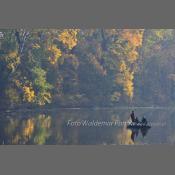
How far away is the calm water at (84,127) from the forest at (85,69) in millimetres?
129

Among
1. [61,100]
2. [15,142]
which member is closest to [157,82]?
[61,100]

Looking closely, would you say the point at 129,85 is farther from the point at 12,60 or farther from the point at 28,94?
the point at 12,60

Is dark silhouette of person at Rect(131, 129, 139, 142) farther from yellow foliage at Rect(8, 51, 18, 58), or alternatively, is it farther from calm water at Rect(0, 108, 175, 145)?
yellow foliage at Rect(8, 51, 18, 58)

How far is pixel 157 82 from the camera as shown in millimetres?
11430

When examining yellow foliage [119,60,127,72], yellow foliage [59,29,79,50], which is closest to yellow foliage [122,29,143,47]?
yellow foliage [119,60,127,72]

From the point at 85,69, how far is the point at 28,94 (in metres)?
0.88

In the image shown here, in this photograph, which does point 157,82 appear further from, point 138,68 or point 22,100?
point 22,100

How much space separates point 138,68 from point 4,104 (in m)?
1.96

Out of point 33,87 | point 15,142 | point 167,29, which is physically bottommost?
point 15,142

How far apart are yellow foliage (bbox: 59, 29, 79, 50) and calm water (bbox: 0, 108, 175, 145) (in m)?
0.94

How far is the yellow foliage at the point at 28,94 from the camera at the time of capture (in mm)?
11484

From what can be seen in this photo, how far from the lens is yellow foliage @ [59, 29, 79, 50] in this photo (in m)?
11.4

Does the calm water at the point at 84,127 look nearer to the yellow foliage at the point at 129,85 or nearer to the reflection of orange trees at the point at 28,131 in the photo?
the reflection of orange trees at the point at 28,131

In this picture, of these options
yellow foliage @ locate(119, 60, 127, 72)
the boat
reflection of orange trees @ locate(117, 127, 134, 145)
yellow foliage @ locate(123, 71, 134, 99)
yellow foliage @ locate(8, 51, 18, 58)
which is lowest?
reflection of orange trees @ locate(117, 127, 134, 145)
